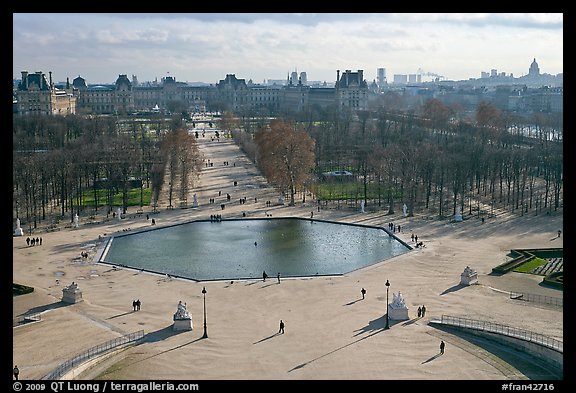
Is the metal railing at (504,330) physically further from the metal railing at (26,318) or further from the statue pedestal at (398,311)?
the metal railing at (26,318)

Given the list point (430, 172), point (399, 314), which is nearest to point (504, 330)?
point (399, 314)

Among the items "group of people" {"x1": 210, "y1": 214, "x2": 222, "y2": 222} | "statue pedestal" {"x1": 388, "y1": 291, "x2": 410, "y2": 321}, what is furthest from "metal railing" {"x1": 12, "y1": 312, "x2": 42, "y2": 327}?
"group of people" {"x1": 210, "y1": 214, "x2": 222, "y2": 222}

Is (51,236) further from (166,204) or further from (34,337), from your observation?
(34,337)

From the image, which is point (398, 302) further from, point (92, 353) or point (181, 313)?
point (92, 353)

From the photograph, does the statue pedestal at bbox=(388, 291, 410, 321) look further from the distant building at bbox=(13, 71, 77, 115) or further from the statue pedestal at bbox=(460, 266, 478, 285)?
the distant building at bbox=(13, 71, 77, 115)

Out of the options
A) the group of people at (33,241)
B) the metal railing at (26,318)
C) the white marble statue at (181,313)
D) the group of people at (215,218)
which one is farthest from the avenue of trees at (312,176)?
the white marble statue at (181,313)
